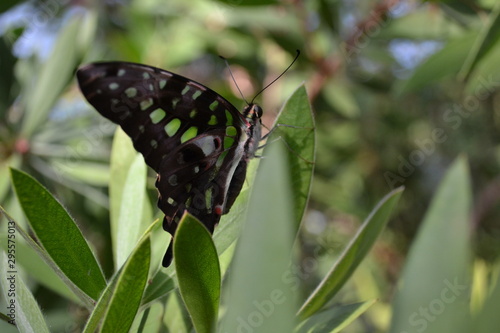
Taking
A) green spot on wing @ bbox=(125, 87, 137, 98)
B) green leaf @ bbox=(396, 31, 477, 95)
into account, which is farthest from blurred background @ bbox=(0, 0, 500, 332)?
green spot on wing @ bbox=(125, 87, 137, 98)

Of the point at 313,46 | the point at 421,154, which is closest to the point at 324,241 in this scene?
the point at 421,154

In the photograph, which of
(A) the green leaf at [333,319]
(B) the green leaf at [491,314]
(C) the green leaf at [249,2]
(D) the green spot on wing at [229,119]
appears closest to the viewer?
(B) the green leaf at [491,314]

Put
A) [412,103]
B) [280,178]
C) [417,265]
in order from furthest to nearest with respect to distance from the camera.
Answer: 1. [412,103]
2. [417,265]
3. [280,178]

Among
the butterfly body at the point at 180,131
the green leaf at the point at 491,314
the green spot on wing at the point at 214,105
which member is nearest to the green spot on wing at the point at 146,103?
the butterfly body at the point at 180,131

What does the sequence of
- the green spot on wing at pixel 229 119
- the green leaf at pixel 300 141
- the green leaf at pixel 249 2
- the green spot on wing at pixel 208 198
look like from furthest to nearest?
the green leaf at pixel 249 2 < the green spot on wing at pixel 229 119 < the green spot on wing at pixel 208 198 < the green leaf at pixel 300 141

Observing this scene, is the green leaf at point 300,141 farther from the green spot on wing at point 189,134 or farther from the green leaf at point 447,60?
the green leaf at point 447,60

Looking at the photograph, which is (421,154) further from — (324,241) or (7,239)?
(7,239)
